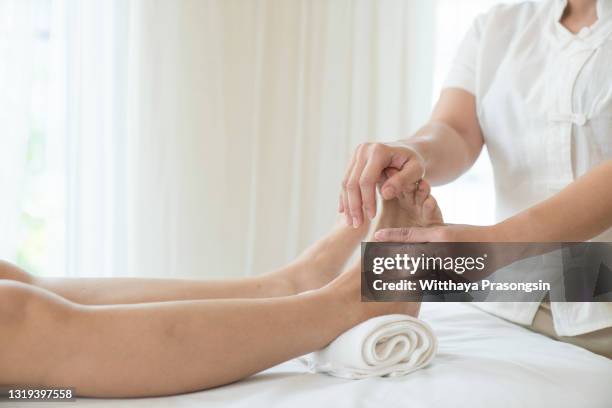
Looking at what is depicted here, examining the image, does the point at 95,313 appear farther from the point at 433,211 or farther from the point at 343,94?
the point at 343,94

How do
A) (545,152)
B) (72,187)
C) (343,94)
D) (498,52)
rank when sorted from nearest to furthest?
1. (545,152)
2. (498,52)
3. (72,187)
4. (343,94)

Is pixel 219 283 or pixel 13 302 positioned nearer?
pixel 13 302

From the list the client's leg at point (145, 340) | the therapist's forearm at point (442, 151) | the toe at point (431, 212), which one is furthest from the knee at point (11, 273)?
the therapist's forearm at point (442, 151)

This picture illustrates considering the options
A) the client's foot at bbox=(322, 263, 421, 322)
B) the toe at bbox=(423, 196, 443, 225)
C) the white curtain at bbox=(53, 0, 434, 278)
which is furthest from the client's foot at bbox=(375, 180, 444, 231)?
the white curtain at bbox=(53, 0, 434, 278)

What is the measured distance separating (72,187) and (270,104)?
0.90 m

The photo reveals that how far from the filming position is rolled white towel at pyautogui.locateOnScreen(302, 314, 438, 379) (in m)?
1.07

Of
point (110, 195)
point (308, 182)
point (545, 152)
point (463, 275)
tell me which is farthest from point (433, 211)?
point (308, 182)

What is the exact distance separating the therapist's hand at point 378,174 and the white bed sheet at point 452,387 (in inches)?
11.5

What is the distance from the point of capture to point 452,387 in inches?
38.6

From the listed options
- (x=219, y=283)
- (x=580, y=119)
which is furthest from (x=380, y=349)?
(x=580, y=119)

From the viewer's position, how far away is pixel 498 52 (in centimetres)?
164

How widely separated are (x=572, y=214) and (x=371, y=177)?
34 centimetres

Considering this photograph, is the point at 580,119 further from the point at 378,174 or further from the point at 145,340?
the point at 145,340

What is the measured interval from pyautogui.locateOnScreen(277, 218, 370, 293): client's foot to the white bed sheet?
0.24 meters
